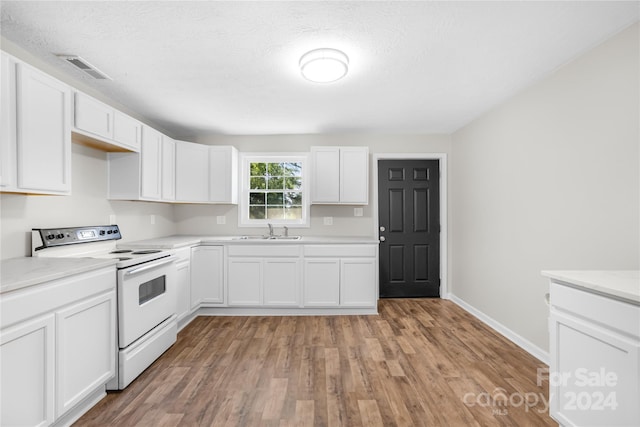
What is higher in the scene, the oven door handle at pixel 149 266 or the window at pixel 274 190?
the window at pixel 274 190

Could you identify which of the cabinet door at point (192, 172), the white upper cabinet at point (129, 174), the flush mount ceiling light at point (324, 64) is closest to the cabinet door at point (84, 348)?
the white upper cabinet at point (129, 174)

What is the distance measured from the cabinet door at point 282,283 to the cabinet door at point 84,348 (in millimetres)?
1722

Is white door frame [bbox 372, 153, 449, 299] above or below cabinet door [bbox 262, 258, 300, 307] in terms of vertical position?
above

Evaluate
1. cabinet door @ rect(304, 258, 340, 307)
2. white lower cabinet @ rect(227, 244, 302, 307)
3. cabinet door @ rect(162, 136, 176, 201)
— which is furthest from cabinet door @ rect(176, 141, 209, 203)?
cabinet door @ rect(304, 258, 340, 307)

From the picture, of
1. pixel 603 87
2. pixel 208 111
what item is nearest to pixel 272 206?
pixel 208 111

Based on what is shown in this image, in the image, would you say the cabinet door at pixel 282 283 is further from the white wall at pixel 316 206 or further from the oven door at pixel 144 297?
the oven door at pixel 144 297

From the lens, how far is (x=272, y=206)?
169 inches

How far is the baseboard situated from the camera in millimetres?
2425

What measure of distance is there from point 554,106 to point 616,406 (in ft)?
6.96

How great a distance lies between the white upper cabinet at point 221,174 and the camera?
3.86 m

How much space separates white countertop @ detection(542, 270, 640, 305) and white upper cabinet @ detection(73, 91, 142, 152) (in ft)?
10.8

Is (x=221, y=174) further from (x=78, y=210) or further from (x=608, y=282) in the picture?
(x=608, y=282)

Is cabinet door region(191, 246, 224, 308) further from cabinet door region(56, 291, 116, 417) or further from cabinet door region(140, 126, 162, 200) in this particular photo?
cabinet door region(56, 291, 116, 417)

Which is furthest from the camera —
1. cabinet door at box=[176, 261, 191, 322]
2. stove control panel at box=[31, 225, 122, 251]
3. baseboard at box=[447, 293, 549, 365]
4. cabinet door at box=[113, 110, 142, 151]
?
cabinet door at box=[176, 261, 191, 322]
